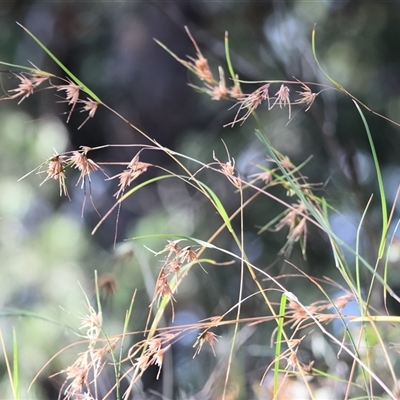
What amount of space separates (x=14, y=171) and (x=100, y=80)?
301 mm

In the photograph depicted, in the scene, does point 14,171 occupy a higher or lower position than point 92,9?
lower

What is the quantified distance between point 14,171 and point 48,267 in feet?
0.81

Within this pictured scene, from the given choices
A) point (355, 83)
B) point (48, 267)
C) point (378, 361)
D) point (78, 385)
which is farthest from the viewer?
point (355, 83)


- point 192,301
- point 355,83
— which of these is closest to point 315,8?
point 355,83

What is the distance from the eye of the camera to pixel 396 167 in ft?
4.07

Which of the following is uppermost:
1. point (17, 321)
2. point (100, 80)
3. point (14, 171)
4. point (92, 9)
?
point (92, 9)

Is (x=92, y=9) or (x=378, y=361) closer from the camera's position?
(x=378, y=361)

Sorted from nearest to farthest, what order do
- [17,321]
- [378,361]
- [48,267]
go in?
1. [378,361]
2. [17,321]
3. [48,267]

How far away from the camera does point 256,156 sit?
1.14 meters

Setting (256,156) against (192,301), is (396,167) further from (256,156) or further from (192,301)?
(192,301)

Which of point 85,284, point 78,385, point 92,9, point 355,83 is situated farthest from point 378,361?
point 92,9

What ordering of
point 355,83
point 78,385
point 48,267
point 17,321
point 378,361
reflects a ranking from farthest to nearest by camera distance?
point 355,83
point 48,267
point 17,321
point 378,361
point 78,385

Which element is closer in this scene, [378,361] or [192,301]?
[378,361]

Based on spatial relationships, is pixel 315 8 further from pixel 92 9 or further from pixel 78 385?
pixel 78 385
